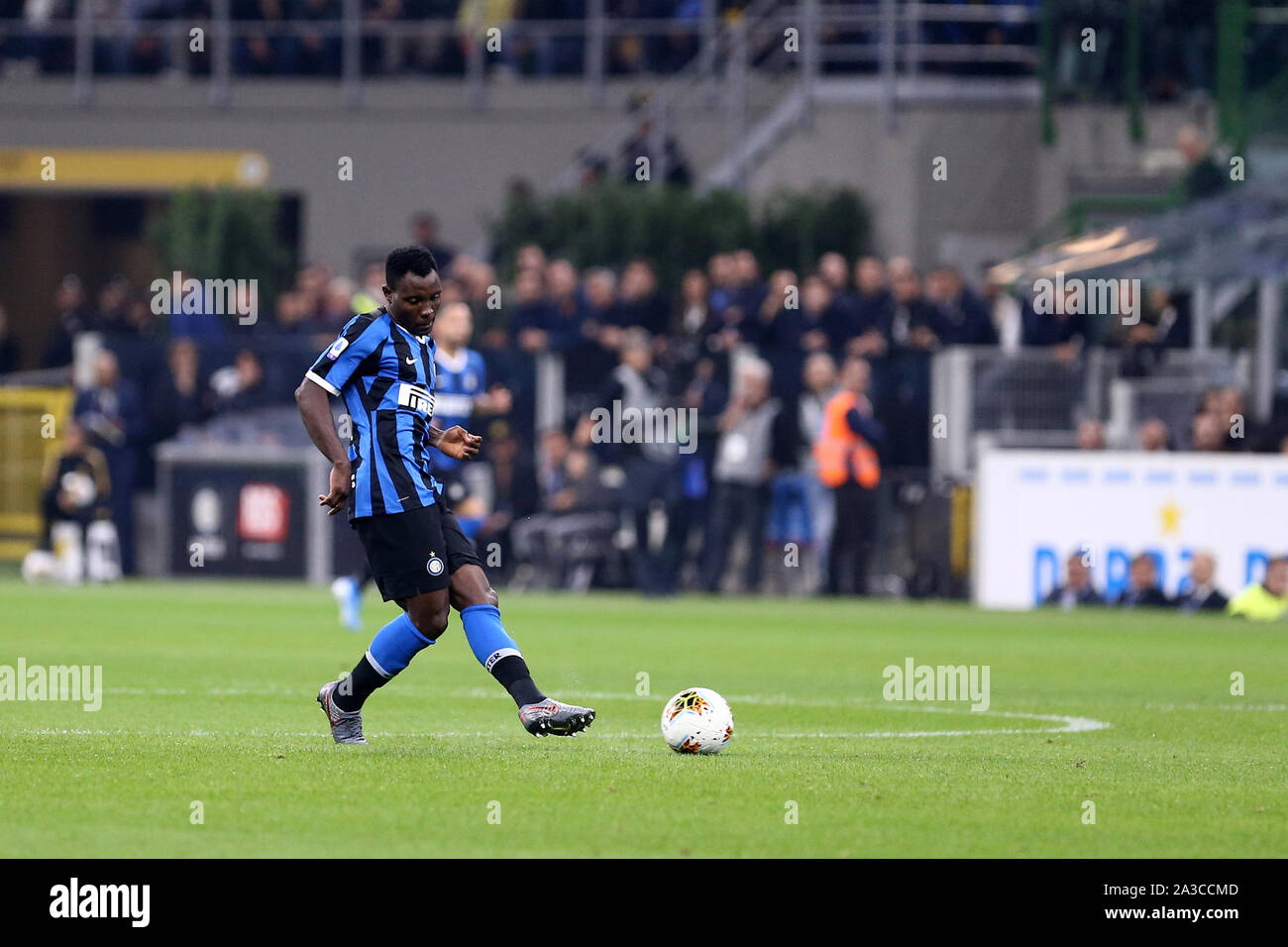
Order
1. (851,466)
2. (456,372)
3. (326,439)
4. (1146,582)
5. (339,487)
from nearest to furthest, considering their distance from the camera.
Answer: (339,487)
(326,439)
(456,372)
(1146,582)
(851,466)

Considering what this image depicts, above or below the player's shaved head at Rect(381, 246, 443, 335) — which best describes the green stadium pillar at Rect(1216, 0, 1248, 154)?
above

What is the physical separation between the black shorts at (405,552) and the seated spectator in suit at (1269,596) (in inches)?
500

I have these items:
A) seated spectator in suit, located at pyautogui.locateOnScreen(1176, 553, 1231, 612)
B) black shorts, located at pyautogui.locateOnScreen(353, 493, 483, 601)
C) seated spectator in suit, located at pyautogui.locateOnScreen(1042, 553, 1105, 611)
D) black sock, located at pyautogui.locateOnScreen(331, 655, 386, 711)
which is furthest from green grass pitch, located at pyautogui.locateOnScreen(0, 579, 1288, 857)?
seated spectator in suit, located at pyautogui.locateOnScreen(1042, 553, 1105, 611)

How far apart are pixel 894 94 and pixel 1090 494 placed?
8.70 m

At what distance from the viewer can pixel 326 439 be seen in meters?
9.15

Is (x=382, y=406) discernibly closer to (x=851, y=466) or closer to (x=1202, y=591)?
(x=1202, y=591)

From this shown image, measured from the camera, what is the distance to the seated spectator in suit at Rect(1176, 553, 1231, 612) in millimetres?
21078

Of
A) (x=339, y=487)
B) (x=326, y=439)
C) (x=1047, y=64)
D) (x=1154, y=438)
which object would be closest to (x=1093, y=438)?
(x=1154, y=438)

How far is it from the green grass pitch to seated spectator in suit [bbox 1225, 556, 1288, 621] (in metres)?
2.79

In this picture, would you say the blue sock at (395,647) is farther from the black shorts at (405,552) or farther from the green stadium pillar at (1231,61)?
the green stadium pillar at (1231,61)

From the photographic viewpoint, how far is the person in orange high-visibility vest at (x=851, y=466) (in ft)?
74.2

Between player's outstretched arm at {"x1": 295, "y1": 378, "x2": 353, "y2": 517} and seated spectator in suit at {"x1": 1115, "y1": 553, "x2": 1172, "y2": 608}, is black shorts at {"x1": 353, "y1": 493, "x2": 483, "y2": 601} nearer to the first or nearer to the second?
player's outstretched arm at {"x1": 295, "y1": 378, "x2": 353, "y2": 517}

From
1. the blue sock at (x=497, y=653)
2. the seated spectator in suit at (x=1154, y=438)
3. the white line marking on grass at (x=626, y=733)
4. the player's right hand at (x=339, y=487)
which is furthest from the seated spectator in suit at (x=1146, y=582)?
the player's right hand at (x=339, y=487)

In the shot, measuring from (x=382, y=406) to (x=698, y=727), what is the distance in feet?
5.90
